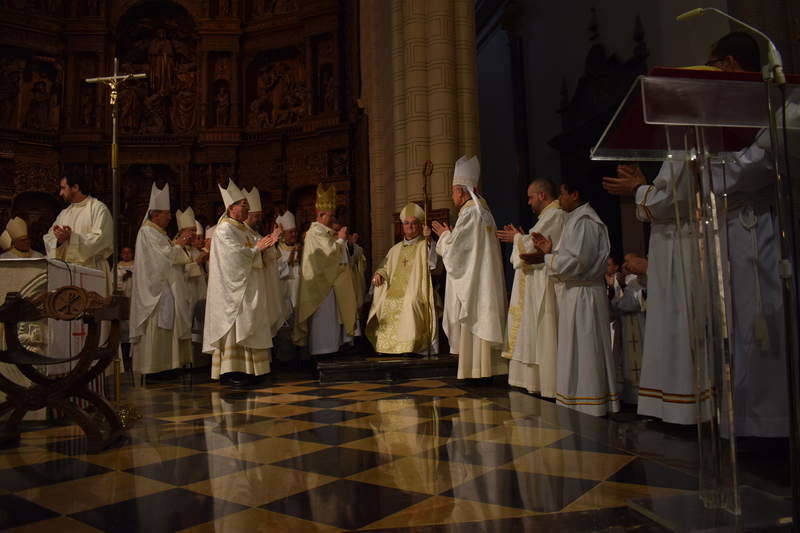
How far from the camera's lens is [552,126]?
38.7 feet

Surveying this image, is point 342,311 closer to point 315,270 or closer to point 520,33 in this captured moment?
point 315,270

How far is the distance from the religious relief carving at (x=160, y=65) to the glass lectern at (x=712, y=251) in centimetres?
1359

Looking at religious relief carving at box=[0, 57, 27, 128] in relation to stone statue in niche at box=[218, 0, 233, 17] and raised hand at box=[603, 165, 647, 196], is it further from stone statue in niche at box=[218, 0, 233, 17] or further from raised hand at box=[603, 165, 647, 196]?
raised hand at box=[603, 165, 647, 196]

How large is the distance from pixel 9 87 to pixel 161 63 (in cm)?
299

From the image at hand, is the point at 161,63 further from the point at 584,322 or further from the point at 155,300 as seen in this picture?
the point at 584,322

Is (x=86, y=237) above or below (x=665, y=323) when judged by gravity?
above

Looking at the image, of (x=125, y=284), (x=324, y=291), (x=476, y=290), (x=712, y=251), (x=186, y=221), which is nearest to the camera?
(x=712, y=251)

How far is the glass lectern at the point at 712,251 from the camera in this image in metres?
1.92

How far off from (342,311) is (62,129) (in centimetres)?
879

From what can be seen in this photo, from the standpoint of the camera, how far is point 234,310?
6809mm

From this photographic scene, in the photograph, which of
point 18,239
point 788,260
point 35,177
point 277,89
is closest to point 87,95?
point 35,177

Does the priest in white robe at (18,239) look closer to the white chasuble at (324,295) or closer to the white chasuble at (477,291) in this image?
the white chasuble at (324,295)

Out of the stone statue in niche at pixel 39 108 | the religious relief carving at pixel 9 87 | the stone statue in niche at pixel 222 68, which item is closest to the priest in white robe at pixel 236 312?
the stone statue in niche at pixel 222 68

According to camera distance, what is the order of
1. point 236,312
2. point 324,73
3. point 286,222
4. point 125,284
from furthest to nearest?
point 324,73 → point 125,284 → point 286,222 → point 236,312
